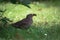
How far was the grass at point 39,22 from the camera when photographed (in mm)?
6898

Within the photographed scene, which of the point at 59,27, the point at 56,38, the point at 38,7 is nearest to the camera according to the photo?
the point at 56,38

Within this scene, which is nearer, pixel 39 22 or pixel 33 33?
pixel 33 33

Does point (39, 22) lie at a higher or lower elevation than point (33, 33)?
lower

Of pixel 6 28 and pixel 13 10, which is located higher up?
pixel 6 28

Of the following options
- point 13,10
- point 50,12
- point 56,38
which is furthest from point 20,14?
point 56,38

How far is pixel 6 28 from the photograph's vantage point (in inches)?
282

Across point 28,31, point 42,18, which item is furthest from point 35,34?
point 42,18

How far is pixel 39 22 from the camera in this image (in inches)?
338

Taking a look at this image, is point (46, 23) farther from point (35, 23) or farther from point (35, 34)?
point (35, 34)

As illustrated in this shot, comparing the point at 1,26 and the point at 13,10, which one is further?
the point at 13,10

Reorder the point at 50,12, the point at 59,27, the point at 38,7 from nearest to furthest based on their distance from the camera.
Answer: the point at 59,27
the point at 50,12
the point at 38,7

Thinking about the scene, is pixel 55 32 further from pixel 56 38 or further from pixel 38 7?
pixel 38 7

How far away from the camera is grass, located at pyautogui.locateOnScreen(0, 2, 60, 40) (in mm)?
6898

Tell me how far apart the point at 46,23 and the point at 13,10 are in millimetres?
1944
